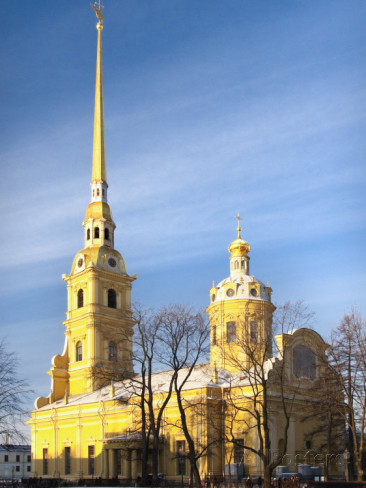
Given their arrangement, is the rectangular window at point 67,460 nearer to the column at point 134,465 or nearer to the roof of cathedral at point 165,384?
the roof of cathedral at point 165,384

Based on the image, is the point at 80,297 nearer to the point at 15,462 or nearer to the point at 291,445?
the point at 291,445

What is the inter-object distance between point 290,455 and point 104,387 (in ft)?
70.5

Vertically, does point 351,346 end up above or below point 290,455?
above

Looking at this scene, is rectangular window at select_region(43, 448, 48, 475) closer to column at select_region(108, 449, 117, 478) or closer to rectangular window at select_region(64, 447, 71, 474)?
rectangular window at select_region(64, 447, 71, 474)

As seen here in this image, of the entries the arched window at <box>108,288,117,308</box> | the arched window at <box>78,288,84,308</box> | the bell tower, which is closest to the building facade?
the bell tower

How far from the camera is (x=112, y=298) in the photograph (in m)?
63.3

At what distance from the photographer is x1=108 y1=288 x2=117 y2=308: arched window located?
6300 cm

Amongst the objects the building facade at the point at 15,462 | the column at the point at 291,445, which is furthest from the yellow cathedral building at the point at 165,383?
the building facade at the point at 15,462

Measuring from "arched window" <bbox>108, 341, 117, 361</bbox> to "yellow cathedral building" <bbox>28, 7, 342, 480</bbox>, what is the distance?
0.10m

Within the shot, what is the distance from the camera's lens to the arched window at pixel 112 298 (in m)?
63.0

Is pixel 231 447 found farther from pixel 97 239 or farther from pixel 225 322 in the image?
pixel 97 239

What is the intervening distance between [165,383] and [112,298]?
15.3 meters

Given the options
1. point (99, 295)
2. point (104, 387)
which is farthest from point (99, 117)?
point (104, 387)

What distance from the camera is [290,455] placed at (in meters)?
42.6
